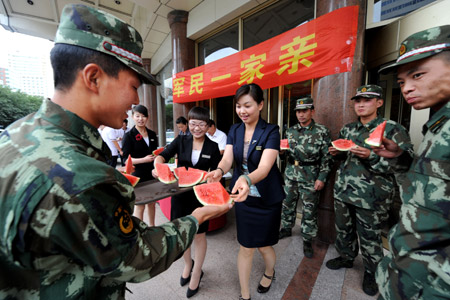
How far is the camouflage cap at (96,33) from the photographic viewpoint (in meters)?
0.82

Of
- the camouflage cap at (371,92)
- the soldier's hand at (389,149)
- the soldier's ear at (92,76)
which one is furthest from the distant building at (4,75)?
the soldier's hand at (389,149)

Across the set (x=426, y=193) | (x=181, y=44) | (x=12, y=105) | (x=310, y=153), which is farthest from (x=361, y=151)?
(x=12, y=105)

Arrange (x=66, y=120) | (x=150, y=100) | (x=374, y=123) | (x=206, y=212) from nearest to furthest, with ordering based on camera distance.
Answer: (x=66, y=120)
(x=206, y=212)
(x=374, y=123)
(x=150, y=100)

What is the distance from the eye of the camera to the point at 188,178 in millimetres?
2322

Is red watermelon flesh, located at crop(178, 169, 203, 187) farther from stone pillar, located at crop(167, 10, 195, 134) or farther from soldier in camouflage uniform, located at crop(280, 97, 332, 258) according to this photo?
stone pillar, located at crop(167, 10, 195, 134)

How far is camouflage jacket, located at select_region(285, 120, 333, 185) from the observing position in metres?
3.09

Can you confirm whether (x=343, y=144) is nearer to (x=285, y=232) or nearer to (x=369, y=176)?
(x=369, y=176)

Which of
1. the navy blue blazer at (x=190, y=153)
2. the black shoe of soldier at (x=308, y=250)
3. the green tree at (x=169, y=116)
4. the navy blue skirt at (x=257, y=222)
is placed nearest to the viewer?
the navy blue skirt at (x=257, y=222)

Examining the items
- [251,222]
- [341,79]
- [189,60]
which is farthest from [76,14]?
[189,60]

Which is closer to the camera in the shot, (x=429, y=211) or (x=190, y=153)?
(x=429, y=211)

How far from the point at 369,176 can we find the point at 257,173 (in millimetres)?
1603

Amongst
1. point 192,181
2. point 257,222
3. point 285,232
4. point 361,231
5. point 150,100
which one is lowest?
point 285,232

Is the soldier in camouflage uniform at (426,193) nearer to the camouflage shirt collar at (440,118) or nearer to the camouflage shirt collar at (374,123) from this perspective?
the camouflage shirt collar at (440,118)

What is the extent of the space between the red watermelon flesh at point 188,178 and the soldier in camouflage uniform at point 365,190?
1.83 metres
